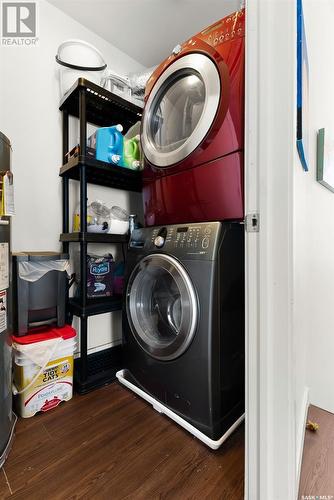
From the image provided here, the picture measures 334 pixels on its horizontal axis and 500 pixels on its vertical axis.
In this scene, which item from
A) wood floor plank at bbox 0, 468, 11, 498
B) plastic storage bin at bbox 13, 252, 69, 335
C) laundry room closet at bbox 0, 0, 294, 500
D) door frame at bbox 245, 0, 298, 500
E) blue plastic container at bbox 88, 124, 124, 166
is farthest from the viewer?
blue plastic container at bbox 88, 124, 124, 166

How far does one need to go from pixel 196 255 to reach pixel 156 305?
1.60 feet

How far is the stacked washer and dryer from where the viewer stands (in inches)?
38.7

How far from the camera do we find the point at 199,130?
3.64ft

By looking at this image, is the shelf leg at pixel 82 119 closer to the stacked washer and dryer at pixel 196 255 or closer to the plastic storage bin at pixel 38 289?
the stacked washer and dryer at pixel 196 255

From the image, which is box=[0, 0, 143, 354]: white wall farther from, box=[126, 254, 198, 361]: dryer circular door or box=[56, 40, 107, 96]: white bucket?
box=[126, 254, 198, 361]: dryer circular door

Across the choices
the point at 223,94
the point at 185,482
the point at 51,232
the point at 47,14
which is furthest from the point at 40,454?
the point at 47,14

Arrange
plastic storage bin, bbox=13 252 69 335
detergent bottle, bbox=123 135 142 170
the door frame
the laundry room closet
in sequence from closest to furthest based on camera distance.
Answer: the door frame → the laundry room closet → plastic storage bin, bbox=13 252 69 335 → detergent bottle, bbox=123 135 142 170

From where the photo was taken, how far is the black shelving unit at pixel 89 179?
134 cm

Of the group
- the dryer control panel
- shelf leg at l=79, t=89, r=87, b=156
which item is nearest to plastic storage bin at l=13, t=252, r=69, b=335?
the dryer control panel

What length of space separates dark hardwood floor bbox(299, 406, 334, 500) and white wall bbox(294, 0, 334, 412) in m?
0.18

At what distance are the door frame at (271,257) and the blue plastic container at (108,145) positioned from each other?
947 mm

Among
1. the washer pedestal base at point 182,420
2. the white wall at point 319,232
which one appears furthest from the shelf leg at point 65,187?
the white wall at point 319,232

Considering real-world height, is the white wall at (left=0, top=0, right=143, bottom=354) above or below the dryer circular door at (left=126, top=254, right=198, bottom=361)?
above

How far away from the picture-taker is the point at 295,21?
26.3 inches
